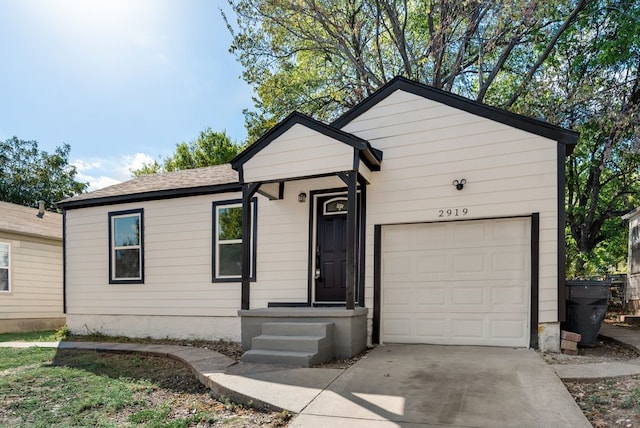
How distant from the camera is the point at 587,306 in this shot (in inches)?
219

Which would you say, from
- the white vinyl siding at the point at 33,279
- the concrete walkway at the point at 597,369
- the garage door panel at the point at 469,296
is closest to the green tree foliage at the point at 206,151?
the white vinyl siding at the point at 33,279

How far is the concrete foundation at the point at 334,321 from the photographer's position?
17.3 ft

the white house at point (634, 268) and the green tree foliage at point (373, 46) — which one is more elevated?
the green tree foliage at point (373, 46)

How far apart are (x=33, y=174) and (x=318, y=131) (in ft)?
84.4

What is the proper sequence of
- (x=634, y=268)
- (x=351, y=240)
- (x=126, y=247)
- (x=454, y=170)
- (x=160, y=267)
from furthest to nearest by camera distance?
(x=634, y=268) → (x=126, y=247) → (x=160, y=267) → (x=454, y=170) → (x=351, y=240)

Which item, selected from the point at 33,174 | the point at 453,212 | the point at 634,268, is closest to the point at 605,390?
the point at 453,212

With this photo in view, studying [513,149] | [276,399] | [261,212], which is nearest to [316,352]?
[276,399]

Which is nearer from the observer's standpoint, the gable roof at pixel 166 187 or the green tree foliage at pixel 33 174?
the gable roof at pixel 166 187

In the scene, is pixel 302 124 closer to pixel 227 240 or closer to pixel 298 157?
pixel 298 157

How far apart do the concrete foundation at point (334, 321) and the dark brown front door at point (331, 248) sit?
91cm

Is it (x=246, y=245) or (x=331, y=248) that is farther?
(x=331, y=248)

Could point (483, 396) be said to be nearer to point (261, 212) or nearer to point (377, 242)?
point (377, 242)

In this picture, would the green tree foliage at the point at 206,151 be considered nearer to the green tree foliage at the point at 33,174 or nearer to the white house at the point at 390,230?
the green tree foliage at the point at 33,174

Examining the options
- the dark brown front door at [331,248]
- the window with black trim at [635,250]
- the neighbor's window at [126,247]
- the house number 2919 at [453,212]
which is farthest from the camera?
the window with black trim at [635,250]
